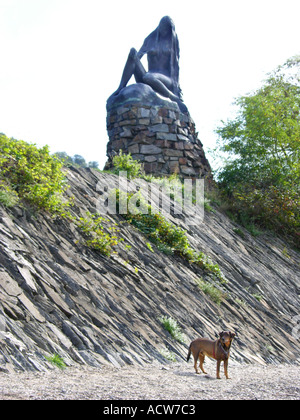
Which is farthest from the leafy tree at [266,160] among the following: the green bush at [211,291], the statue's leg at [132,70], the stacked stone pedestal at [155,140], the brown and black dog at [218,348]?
the brown and black dog at [218,348]

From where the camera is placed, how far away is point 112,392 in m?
3.88

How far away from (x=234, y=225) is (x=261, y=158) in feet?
13.1

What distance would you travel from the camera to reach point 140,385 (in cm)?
428

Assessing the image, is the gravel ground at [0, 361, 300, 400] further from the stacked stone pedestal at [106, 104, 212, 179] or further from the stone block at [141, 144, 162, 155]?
the stone block at [141, 144, 162, 155]

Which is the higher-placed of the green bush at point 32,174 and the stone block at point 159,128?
the stone block at point 159,128

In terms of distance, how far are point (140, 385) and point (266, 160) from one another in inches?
542

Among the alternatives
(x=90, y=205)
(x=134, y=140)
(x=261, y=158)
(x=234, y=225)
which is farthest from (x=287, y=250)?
(x=90, y=205)

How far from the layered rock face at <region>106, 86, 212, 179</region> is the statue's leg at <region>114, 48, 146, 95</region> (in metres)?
0.53

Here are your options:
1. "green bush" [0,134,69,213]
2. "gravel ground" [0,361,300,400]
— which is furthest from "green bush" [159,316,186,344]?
"green bush" [0,134,69,213]

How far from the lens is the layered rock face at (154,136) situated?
15.4 meters

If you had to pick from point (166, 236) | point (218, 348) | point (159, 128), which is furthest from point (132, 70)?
point (218, 348)

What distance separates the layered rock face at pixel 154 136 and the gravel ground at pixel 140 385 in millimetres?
10256

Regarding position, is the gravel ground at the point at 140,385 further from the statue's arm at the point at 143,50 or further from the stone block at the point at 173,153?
the statue's arm at the point at 143,50
